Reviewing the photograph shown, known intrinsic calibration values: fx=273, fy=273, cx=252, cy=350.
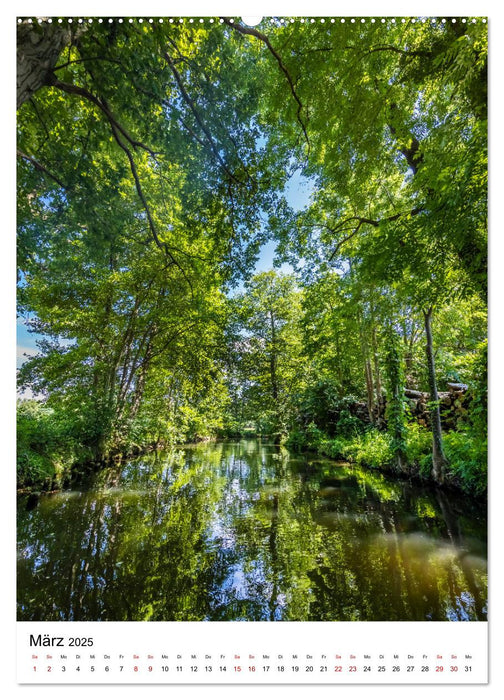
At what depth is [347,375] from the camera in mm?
14328

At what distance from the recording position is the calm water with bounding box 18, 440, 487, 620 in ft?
6.91

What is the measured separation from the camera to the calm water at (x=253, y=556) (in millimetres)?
2105

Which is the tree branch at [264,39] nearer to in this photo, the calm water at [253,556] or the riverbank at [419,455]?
the riverbank at [419,455]

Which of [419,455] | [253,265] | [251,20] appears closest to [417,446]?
[419,455]

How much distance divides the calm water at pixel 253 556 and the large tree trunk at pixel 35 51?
3.35m

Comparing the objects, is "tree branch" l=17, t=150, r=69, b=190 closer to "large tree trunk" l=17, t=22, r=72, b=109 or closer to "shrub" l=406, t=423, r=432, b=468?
"large tree trunk" l=17, t=22, r=72, b=109

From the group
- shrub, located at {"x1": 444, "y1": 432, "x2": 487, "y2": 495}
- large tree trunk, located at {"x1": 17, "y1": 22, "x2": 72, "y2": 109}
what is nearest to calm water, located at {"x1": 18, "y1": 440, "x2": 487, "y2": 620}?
shrub, located at {"x1": 444, "y1": 432, "x2": 487, "y2": 495}

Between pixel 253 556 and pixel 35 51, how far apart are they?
178 inches

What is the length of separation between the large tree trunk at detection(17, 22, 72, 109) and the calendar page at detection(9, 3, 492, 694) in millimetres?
13

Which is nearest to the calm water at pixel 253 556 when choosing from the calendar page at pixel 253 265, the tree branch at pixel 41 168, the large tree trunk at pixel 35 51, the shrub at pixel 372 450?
the calendar page at pixel 253 265

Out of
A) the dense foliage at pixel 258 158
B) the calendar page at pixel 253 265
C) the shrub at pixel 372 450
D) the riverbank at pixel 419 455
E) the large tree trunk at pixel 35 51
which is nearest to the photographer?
the calendar page at pixel 253 265

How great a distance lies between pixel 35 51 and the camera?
163 cm
